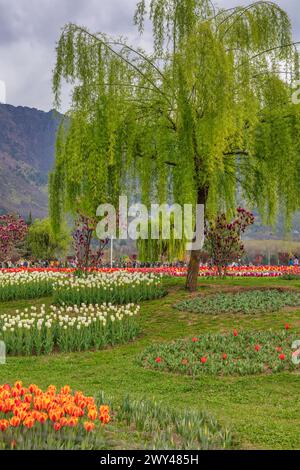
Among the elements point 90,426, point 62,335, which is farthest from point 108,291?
point 90,426

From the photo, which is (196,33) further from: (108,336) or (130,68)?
(108,336)

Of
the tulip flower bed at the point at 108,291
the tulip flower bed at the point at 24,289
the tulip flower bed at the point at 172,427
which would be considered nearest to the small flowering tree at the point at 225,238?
the tulip flower bed at the point at 108,291

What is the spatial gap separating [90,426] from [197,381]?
456 cm

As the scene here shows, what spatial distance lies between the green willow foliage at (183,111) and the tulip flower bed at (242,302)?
2.34 metres

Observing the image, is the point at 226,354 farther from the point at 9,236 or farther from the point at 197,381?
the point at 9,236

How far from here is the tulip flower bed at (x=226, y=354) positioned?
937 cm

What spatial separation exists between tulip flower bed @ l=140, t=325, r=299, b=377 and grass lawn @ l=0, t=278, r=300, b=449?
251mm

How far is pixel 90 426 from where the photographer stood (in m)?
4.60

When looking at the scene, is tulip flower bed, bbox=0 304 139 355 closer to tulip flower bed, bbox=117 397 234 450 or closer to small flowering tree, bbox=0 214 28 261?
tulip flower bed, bbox=117 397 234 450

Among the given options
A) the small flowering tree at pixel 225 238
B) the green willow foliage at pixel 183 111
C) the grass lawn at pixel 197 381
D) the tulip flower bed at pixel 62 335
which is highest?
the green willow foliage at pixel 183 111

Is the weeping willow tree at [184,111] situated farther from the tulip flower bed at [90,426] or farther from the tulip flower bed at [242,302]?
the tulip flower bed at [90,426]

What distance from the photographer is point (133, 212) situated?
1465cm

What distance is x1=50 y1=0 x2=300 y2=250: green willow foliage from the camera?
13.2 meters
